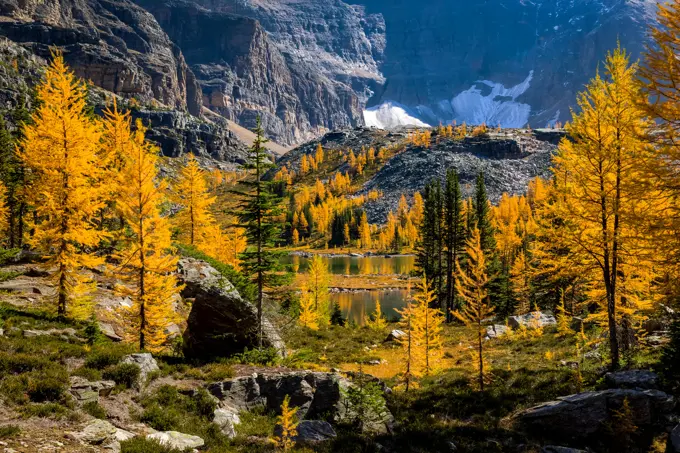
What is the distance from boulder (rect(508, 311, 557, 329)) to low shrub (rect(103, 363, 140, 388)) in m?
28.7

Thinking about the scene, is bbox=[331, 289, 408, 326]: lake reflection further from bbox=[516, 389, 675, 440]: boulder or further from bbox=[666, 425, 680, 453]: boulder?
bbox=[666, 425, 680, 453]: boulder

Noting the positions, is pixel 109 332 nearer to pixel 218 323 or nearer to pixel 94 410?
pixel 218 323

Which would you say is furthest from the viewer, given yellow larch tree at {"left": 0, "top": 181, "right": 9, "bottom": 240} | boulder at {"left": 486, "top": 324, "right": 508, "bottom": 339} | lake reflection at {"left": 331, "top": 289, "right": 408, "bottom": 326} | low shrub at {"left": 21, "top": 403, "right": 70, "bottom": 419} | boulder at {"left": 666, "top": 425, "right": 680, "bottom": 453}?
lake reflection at {"left": 331, "top": 289, "right": 408, "bottom": 326}

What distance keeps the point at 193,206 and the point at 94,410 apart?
26974 mm

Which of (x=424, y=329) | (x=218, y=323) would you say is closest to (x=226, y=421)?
(x=218, y=323)

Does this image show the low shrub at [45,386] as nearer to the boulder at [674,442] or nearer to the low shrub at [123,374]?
the low shrub at [123,374]

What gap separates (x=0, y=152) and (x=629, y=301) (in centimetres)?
5267

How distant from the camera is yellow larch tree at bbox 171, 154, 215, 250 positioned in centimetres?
3481

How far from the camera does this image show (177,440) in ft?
32.4

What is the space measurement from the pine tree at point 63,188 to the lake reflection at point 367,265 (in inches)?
2779

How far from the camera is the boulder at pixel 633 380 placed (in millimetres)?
12336

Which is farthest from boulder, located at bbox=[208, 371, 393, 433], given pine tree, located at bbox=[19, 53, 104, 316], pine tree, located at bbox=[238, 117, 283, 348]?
pine tree, located at bbox=[19, 53, 104, 316]

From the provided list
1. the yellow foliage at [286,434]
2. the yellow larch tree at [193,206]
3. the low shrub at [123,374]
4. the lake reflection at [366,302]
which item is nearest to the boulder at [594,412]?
the yellow foliage at [286,434]

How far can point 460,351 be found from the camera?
30109 mm
